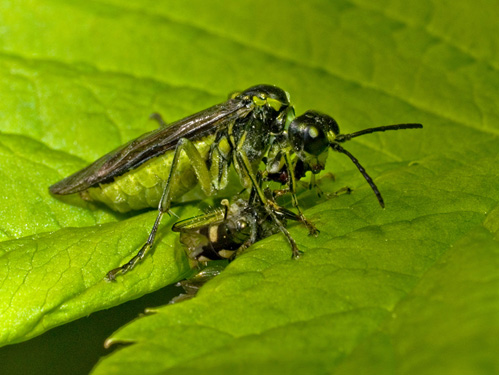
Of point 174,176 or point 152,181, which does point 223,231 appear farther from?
point 152,181

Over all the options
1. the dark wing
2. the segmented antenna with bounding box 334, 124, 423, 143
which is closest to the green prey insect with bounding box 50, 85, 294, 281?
the dark wing

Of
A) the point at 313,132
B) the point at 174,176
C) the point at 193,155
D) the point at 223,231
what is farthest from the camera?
the point at 193,155

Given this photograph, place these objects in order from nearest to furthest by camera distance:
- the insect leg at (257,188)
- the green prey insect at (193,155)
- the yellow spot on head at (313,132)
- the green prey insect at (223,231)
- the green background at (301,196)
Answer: the green background at (301,196)
the green prey insect at (223,231)
the insect leg at (257,188)
the yellow spot on head at (313,132)
the green prey insect at (193,155)

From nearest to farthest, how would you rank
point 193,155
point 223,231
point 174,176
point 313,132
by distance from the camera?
point 223,231 → point 313,132 → point 174,176 → point 193,155

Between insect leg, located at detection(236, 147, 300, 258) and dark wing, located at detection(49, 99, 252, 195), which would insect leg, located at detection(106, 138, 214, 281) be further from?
insect leg, located at detection(236, 147, 300, 258)

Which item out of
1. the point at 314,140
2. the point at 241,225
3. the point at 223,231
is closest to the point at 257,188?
the point at 241,225

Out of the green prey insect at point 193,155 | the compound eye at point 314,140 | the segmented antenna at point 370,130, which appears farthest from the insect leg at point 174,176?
the segmented antenna at point 370,130

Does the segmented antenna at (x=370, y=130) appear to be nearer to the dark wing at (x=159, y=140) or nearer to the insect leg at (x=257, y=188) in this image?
the insect leg at (x=257, y=188)
